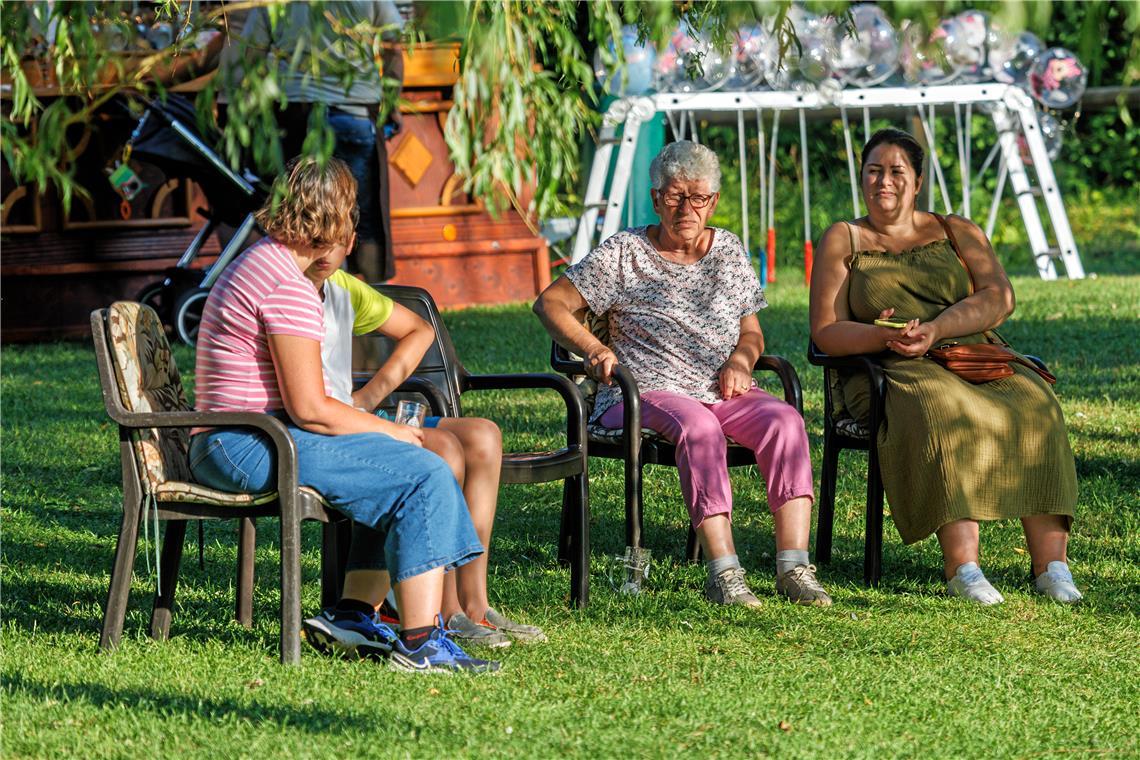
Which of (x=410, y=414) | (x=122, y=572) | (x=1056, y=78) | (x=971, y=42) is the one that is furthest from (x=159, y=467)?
(x=1056, y=78)

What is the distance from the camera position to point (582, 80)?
2709 mm

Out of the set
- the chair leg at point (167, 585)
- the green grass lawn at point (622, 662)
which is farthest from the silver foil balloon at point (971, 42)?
the chair leg at point (167, 585)

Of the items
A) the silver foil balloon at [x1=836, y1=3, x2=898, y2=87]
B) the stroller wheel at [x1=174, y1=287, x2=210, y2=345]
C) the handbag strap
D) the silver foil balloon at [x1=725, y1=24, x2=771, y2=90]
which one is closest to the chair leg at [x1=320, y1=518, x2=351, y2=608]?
the handbag strap

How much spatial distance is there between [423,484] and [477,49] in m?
1.65

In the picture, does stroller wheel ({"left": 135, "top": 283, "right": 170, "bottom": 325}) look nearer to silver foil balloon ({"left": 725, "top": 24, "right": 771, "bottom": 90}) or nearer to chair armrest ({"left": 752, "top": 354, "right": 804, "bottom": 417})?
silver foil balloon ({"left": 725, "top": 24, "right": 771, "bottom": 90})

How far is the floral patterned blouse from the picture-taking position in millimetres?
4848

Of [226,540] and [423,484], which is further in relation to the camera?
[226,540]

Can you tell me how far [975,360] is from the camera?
4.77m

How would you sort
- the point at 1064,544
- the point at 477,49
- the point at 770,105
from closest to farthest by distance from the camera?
the point at 477,49
the point at 1064,544
the point at 770,105

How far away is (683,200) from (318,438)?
1.56 meters

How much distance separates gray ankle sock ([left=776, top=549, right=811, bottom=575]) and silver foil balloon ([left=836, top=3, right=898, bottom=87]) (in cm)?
803

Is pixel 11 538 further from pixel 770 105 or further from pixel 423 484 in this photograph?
pixel 770 105

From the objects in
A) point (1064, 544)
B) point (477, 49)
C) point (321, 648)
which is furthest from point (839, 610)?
point (477, 49)

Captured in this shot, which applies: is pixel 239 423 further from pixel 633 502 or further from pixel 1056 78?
pixel 1056 78
